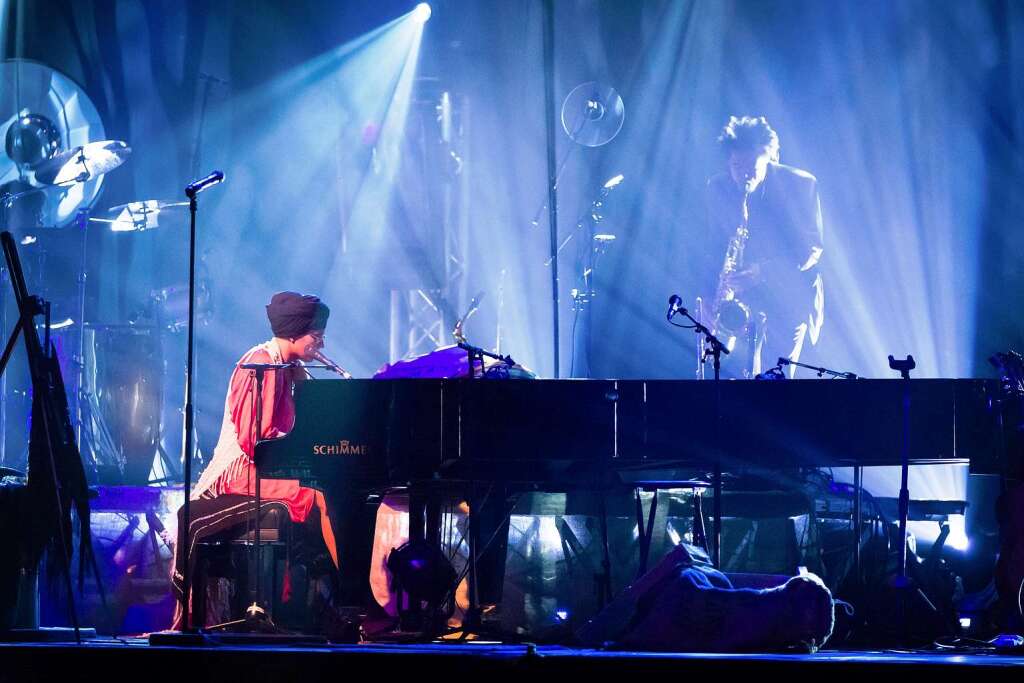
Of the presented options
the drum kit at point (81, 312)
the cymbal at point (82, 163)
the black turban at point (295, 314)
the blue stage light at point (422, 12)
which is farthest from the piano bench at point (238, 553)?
the blue stage light at point (422, 12)

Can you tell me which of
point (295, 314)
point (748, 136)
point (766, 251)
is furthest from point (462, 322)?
point (748, 136)

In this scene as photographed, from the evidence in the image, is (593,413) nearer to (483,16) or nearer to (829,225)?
(829,225)

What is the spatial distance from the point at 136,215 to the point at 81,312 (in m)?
0.95

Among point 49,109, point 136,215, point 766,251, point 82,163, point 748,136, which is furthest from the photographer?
point 748,136

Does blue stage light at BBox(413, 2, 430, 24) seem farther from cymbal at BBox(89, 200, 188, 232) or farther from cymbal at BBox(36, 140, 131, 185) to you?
cymbal at BBox(36, 140, 131, 185)

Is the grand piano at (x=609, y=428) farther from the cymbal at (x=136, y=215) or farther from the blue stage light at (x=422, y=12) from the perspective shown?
the blue stage light at (x=422, y=12)

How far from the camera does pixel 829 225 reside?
9992 millimetres

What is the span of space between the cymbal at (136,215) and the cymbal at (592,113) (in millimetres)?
3484

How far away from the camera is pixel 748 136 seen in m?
10.2

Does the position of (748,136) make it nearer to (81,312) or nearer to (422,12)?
(422,12)

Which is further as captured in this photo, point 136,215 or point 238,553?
point 136,215

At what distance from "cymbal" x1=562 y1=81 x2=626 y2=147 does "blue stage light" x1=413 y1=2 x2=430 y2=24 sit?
183 cm

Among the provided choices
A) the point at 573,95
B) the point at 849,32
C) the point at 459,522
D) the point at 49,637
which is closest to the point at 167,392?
the point at 459,522

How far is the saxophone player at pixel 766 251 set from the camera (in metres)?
9.91
